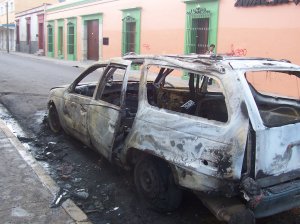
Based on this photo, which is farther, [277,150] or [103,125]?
[103,125]

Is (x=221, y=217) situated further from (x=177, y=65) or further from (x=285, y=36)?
(x=285, y=36)

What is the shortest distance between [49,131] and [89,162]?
183 cm

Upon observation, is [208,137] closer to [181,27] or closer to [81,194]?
[81,194]

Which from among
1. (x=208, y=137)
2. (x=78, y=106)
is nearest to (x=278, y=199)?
(x=208, y=137)

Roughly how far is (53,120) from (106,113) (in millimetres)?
2433

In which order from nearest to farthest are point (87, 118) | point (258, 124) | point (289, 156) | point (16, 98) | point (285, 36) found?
point (258, 124), point (289, 156), point (87, 118), point (16, 98), point (285, 36)

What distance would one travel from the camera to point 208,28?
669 inches

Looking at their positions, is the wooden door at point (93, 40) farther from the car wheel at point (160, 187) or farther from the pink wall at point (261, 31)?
the car wheel at point (160, 187)

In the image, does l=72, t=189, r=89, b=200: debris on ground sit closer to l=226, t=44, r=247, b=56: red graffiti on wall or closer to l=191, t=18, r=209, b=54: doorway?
l=226, t=44, r=247, b=56: red graffiti on wall

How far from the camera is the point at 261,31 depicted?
1444 centimetres

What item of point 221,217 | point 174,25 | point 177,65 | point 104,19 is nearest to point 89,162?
point 177,65

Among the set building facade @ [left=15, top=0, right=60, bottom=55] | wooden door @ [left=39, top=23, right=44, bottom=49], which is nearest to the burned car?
building facade @ [left=15, top=0, right=60, bottom=55]

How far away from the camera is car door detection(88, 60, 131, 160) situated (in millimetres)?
4781

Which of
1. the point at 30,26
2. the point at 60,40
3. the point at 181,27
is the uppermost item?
the point at 30,26
